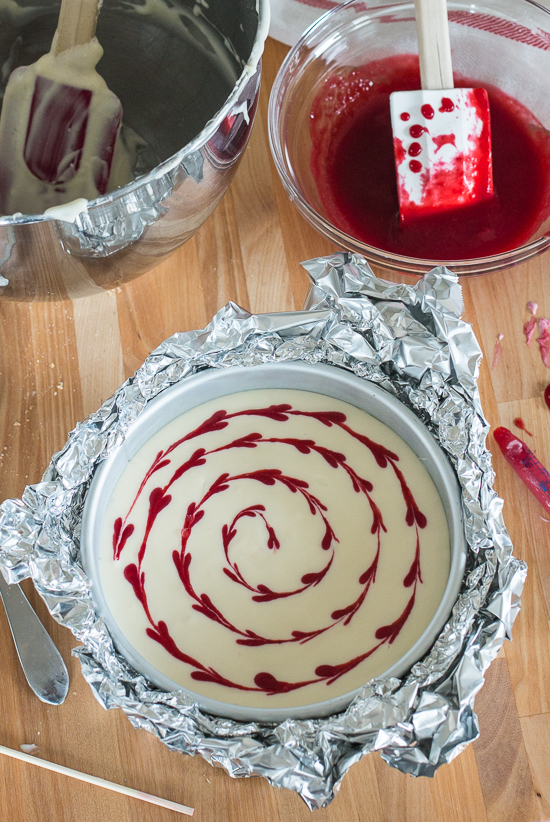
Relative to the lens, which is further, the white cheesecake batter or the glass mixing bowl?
the glass mixing bowl

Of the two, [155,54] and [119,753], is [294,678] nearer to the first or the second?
[119,753]

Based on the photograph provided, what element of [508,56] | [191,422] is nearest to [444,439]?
[191,422]

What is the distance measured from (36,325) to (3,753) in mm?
621

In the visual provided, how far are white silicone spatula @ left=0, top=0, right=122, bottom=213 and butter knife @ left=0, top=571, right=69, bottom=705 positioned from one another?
55cm

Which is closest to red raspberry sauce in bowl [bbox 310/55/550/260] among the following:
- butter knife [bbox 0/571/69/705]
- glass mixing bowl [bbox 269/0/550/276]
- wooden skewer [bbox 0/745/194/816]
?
glass mixing bowl [bbox 269/0/550/276]

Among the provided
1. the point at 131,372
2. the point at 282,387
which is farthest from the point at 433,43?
the point at 131,372

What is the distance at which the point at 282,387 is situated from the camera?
1.14 metres

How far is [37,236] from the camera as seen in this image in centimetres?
89

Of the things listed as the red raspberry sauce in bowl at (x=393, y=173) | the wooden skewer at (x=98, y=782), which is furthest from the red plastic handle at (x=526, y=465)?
the wooden skewer at (x=98, y=782)

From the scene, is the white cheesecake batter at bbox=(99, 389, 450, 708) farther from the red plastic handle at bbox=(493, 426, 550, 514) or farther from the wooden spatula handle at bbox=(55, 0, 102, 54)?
the wooden spatula handle at bbox=(55, 0, 102, 54)

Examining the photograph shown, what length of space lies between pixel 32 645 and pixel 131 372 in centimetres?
42

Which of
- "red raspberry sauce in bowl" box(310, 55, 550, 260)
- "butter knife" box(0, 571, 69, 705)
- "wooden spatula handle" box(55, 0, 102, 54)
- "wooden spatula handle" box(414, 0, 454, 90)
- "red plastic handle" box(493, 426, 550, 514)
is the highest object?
"wooden spatula handle" box(55, 0, 102, 54)

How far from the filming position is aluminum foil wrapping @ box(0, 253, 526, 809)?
34.3 inches

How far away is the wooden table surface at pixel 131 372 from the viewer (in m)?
0.99
